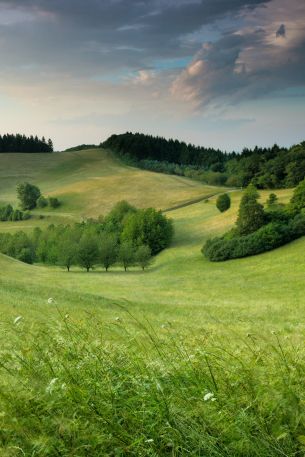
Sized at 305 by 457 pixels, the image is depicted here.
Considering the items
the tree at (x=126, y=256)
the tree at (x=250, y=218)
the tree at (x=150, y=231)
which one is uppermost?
the tree at (x=250, y=218)

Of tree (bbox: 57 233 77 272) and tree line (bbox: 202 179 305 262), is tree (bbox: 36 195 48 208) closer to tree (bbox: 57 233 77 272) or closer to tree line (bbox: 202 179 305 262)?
tree (bbox: 57 233 77 272)

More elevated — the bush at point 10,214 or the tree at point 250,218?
the tree at point 250,218

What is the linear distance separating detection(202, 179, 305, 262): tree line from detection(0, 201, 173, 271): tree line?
1496 centimetres

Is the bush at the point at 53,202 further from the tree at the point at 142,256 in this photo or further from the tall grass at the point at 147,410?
the tall grass at the point at 147,410

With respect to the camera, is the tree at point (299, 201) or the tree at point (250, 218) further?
the tree at point (250, 218)

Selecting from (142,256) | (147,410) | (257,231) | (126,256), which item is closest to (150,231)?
(126,256)

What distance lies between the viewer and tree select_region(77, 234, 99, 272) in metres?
79.7

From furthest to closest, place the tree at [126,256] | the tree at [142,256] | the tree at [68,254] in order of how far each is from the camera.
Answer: the tree at [126,256], the tree at [68,254], the tree at [142,256]

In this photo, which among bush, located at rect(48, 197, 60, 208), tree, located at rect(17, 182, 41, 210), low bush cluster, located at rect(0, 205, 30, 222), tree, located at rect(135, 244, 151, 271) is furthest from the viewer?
tree, located at rect(17, 182, 41, 210)

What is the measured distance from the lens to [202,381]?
16.8ft

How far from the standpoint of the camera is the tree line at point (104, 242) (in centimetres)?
8025

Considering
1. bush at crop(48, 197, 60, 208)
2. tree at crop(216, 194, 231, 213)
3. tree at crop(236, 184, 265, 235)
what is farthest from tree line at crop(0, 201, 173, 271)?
bush at crop(48, 197, 60, 208)

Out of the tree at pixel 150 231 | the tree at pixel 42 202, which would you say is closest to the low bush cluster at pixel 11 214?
the tree at pixel 42 202

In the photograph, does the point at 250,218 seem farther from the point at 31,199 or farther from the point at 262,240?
the point at 31,199
